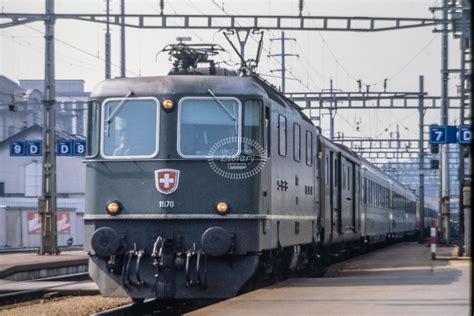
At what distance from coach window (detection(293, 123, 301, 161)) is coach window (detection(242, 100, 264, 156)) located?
2931mm

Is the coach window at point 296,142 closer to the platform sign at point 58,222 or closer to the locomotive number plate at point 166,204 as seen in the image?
the locomotive number plate at point 166,204

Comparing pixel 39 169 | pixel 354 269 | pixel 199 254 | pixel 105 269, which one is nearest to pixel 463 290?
pixel 199 254

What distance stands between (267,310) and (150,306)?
392 centimetres

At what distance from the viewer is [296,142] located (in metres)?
18.3

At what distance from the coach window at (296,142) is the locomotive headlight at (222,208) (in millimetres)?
3506

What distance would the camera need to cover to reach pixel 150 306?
51.6ft

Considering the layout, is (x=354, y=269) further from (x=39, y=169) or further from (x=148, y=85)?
(x=39, y=169)

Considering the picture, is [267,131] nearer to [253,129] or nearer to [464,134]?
[253,129]

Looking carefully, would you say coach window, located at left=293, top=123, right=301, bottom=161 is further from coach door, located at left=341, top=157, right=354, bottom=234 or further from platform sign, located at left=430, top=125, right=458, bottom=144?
platform sign, located at left=430, top=125, right=458, bottom=144

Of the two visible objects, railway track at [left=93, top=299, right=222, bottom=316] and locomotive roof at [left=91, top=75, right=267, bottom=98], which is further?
locomotive roof at [left=91, top=75, right=267, bottom=98]

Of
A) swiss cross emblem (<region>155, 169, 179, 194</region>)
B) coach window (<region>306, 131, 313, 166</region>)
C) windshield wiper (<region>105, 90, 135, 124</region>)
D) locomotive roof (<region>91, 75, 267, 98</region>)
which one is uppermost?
locomotive roof (<region>91, 75, 267, 98</region>)

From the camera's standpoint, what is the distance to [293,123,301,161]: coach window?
18.0 m

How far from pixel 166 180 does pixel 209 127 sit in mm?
1024

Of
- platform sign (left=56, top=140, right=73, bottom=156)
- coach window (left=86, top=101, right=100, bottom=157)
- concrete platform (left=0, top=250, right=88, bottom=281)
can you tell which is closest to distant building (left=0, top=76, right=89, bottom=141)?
platform sign (left=56, top=140, right=73, bottom=156)
